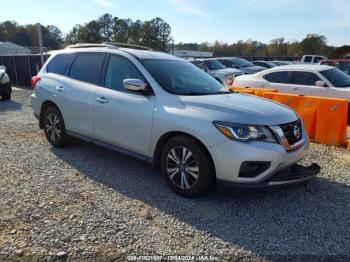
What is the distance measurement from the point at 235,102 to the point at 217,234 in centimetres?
165

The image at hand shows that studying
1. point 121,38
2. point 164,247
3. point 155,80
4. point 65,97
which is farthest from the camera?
point 121,38

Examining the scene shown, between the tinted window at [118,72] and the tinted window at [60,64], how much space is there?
3.84 feet

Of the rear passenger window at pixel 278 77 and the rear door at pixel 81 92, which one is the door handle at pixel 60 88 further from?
the rear passenger window at pixel 278 77

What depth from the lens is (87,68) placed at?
5.78 metres

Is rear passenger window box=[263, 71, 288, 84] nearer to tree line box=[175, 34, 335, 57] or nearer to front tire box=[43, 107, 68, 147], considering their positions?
front tire box=[43, 107, 68, 147]

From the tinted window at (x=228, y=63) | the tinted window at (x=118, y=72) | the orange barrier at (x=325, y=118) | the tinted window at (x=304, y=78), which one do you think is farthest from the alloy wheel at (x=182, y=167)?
the tinted window at (x=228, y=63)

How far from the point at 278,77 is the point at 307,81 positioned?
2.69ft

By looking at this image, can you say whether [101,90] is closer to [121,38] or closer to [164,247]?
[164,247]

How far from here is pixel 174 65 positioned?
5414 millimetres

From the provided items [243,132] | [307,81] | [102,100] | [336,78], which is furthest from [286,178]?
[336,78]

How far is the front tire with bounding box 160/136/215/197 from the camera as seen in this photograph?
4164 mm

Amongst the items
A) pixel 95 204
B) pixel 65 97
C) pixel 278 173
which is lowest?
pixel 95 204

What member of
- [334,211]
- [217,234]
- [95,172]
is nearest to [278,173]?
[334,211]

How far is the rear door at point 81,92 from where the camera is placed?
5.53 m
